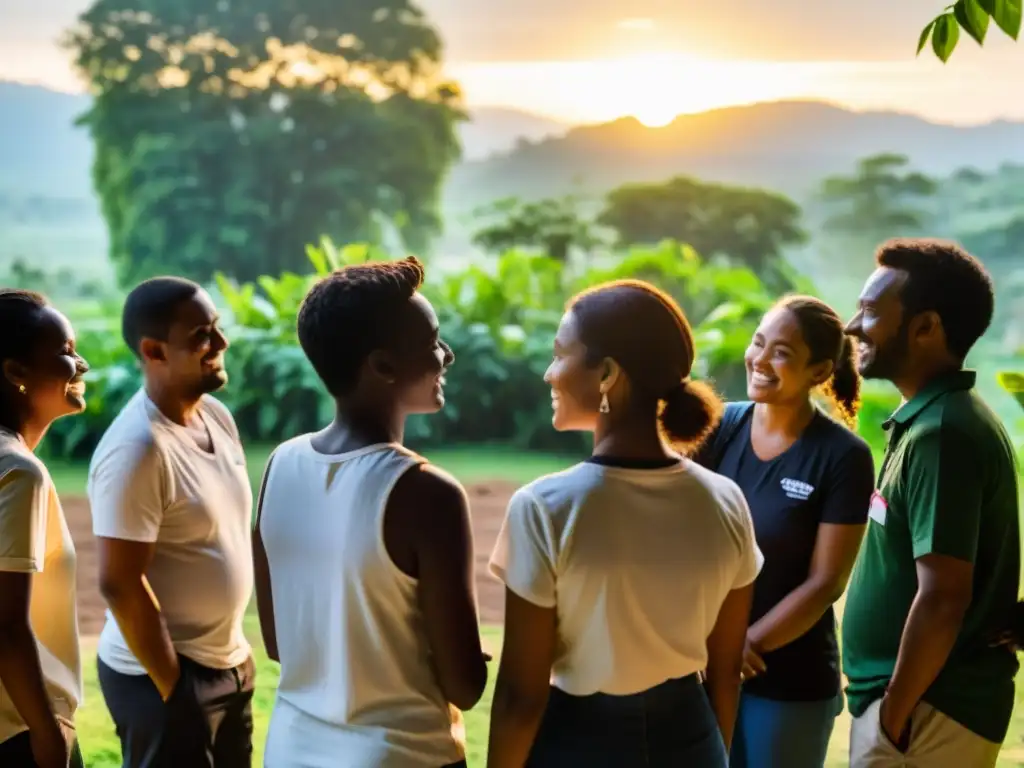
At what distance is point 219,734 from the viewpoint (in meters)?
1.96

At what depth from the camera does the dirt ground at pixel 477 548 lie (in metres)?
4.58

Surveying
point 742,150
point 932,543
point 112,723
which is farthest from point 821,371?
point 742,150

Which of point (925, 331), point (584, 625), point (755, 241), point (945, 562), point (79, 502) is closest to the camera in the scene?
point (584, 625)

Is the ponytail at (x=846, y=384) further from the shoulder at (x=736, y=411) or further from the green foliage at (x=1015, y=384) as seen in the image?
the green foliage at (x=1015, y=384)

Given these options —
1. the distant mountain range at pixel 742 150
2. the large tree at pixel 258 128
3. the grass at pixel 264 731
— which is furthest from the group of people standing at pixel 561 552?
the large tree at pixel 258 128

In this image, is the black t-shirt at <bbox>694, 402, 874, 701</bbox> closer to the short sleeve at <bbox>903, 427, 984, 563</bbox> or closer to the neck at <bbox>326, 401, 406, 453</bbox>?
the short sleeve at <bbox>903, 427, 984, 563</bbox>

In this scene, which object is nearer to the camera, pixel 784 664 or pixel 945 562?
pixel 945 562

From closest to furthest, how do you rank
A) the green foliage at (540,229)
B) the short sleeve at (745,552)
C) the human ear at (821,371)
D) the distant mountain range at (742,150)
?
the short sleeve at (745,552) → the human ear at (821,371) → the distant mountain range at (742,150) → the green foliage at (540,229)

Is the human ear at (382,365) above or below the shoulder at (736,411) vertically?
above

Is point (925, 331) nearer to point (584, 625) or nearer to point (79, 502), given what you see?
point (584, 625)

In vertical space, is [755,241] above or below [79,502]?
above

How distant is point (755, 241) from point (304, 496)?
22.3ft

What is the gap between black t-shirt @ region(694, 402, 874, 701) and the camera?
198 cm

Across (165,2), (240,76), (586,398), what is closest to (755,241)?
(240,76)
